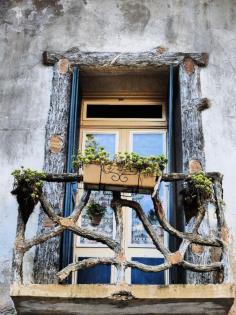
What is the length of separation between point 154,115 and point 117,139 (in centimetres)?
58

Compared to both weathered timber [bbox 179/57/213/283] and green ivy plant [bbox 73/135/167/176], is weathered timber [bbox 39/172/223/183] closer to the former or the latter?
green ivy plant [bbox 73/135/167/176]

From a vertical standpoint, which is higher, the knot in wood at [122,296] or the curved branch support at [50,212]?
the curved branch support at [50,212]

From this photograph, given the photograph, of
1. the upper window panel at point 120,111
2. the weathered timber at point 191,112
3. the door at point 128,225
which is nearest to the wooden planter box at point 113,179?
the door at point 128,225

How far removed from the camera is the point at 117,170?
5.95 meters

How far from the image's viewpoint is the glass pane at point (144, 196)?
7227mm

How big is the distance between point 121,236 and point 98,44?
2.96 m

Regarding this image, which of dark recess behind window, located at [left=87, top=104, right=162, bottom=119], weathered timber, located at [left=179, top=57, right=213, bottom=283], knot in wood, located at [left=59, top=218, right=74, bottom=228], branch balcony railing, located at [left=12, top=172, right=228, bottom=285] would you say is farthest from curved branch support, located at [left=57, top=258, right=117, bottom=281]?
dark recess behind window, located at [left=87, top=104, right=162, bottom=119]

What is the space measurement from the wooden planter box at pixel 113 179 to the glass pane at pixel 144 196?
1250 mm

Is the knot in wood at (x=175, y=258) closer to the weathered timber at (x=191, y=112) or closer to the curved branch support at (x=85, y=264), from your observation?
the curved branch support at (x=85, y=264)

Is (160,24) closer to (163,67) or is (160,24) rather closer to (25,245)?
(163,67)

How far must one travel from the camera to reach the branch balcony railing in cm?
573

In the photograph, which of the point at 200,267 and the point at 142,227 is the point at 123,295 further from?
the point at 142,227

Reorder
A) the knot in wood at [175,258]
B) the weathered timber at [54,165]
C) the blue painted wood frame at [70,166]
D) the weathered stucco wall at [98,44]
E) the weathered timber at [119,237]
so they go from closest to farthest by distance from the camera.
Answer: the weathered timber at [119,237]
the knot in wood at [175,258]
the weathered timber at [54,165]
the blue painted wood frame at [70,166]
the weathered stucco wall at [98,44]

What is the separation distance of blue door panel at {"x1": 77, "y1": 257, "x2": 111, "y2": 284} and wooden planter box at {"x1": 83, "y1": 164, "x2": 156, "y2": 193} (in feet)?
4.51
